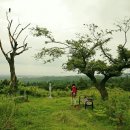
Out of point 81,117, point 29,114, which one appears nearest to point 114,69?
point 81,117

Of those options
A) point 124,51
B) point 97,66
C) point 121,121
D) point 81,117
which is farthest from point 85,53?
point 121,121

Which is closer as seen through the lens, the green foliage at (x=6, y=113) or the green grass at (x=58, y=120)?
the green foliage at (x=6, y=113)

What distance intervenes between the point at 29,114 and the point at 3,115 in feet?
18.6

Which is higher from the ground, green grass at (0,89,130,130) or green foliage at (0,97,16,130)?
green foliage at (0,97,16,130)

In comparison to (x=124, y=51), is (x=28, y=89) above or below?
below

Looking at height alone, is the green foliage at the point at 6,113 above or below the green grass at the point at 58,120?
above

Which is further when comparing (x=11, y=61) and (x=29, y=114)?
(x=11, y=61)

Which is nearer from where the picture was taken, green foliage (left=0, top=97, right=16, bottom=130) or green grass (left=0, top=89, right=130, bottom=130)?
green foliage (left=0, top=97, right=16, bottom=130)

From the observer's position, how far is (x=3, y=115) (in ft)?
57.2

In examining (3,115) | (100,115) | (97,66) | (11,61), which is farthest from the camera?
(11,61)

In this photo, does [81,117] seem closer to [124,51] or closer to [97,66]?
[97,66]

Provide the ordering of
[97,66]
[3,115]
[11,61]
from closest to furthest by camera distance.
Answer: [3,115] < [97,66] < [11,61]

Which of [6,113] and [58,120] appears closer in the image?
[6,113]

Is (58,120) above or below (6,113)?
below
